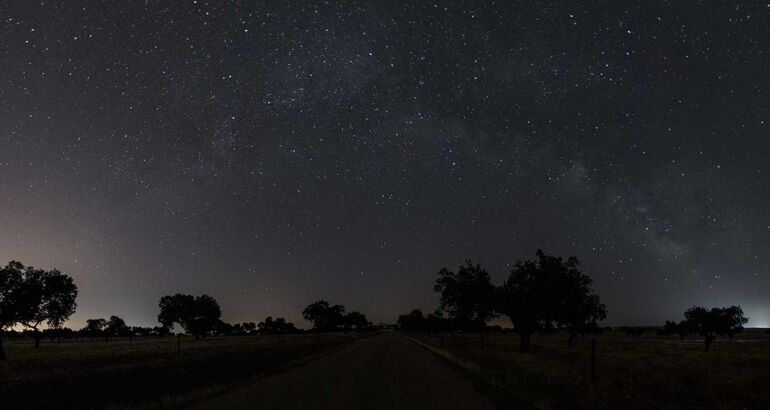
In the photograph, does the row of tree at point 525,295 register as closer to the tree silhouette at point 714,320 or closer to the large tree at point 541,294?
the large tree at point 541,294

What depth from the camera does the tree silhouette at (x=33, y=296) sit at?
173 feet

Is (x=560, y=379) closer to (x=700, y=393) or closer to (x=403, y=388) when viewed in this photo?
(x=700, y=393)

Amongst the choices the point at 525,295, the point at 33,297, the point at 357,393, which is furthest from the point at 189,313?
the point at 357,393

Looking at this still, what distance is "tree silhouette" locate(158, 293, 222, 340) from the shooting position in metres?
152

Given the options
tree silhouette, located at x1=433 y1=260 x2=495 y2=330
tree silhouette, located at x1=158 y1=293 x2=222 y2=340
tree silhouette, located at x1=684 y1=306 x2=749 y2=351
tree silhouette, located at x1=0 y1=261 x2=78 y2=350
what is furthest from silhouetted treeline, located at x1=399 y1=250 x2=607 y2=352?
tree silhouette, located at x1=158 y1=293 x2=222 y2=340

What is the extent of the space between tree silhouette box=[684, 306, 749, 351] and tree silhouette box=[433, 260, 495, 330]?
36920mm

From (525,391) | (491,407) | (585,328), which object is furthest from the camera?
(585,328)

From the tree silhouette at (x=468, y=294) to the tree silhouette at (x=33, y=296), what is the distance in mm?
42228

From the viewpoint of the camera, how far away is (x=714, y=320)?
3031 inches

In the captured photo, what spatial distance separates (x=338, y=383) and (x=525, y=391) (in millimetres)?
7683

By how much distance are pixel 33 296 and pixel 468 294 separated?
4552cm

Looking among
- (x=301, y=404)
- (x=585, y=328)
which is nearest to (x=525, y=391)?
(x=301, y=404)

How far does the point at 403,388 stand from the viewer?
65.0 feet

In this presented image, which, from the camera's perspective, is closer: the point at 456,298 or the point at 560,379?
the point at 560,379
